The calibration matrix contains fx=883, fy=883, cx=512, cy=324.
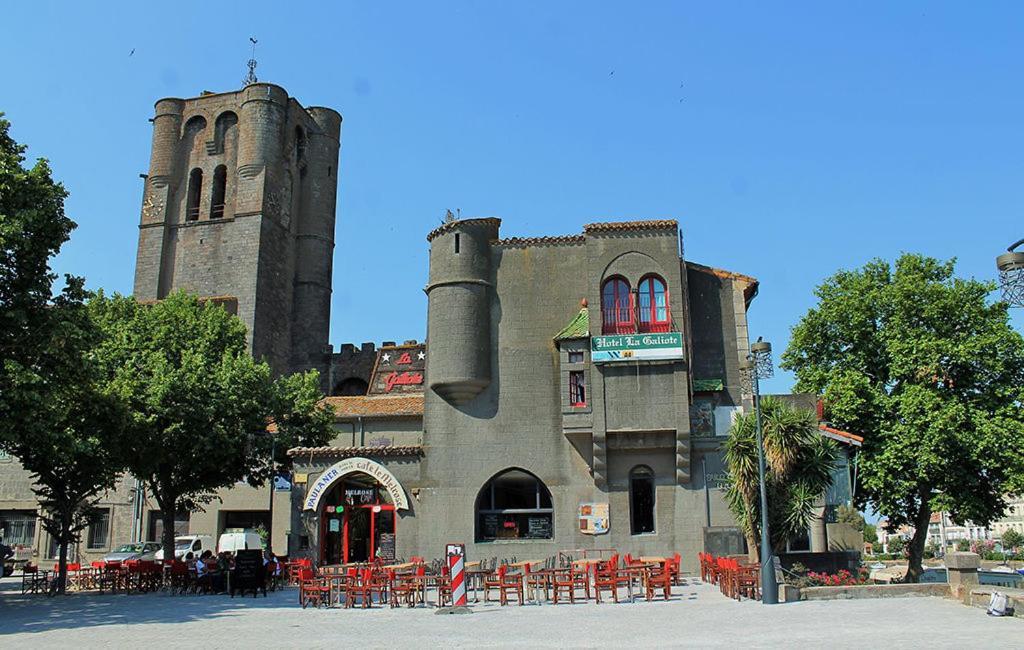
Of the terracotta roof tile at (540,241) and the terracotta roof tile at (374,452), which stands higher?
the terracotta roof tile at (540,241)

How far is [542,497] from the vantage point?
27.9m

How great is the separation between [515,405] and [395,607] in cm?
979

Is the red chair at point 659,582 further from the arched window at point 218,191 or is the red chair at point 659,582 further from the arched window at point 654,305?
the arched window at point 218,191

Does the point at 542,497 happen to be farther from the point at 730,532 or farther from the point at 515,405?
the point at 730,532

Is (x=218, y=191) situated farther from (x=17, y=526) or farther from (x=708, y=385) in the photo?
(x=708, y=385)

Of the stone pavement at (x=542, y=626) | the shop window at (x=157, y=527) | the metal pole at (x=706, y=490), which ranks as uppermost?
the metal pole at (x=706, y=490)

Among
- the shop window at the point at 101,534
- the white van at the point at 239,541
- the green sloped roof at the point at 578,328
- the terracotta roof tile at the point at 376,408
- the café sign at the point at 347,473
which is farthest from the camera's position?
the shop window at the point at 101,534

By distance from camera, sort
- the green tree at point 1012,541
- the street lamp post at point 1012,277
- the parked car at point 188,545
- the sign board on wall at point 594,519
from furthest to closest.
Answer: the green tree at point 1012,541 < the parked car at point 188,545 < the sign board on wall at point 594,519 < the street lamp post at point 1012,277

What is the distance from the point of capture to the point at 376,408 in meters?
38.5

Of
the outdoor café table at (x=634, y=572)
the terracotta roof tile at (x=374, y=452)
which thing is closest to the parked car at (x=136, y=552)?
the terracotta roof tile at (x=374, y=452)

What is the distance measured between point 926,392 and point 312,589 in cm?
2041

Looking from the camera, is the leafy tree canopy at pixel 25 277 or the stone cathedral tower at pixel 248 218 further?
the stone cathedral tower at pixel 248 218

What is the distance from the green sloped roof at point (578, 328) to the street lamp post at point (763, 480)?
837cm

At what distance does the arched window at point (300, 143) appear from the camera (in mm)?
60812
